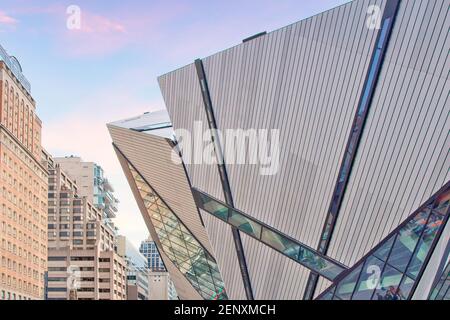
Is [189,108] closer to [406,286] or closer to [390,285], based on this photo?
[390,285]

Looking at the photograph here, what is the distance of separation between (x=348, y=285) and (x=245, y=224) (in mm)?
7581

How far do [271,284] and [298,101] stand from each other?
10162 millimetres

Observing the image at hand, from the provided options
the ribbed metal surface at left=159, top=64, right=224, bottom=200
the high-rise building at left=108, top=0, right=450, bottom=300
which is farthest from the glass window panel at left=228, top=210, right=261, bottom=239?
the ribbed metal surface at left=159, top=64, right=224, bottom=200

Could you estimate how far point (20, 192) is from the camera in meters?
109

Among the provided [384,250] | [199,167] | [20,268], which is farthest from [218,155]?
[20,268]

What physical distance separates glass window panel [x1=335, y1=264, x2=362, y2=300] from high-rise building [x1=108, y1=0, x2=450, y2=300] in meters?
0.06

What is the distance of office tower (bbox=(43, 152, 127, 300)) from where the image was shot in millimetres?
157625

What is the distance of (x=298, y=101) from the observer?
81.4ft

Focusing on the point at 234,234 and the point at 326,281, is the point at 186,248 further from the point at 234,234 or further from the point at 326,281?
the point at 326,281

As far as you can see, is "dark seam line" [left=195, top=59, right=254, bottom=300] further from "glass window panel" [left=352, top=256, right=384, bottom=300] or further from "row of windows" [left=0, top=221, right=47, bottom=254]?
"row of windows" [left=0, top=221, right=47, bottom=254]

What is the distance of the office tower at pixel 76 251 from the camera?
517 ft

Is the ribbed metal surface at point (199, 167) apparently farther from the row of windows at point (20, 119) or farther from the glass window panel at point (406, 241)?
the row of windows at point (20, 119)
